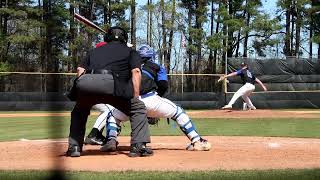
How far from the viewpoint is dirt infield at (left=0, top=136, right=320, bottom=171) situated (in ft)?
19.6

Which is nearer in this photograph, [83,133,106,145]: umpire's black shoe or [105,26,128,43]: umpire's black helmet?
[105,26,128,43]: umpire's black helmet

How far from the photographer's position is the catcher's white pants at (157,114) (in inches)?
288

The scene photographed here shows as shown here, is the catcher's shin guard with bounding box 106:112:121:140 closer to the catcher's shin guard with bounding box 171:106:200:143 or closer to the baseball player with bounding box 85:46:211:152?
the baseball player with bounding box 85:46:211:152

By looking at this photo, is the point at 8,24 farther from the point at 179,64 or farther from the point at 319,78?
the point at 319,78

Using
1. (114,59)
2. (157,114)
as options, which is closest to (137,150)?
(157,114)

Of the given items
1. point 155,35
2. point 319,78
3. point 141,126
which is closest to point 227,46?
point 155,35

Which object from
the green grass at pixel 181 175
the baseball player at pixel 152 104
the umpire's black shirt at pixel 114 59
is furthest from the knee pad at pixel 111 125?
the green grass at pixel 181 175

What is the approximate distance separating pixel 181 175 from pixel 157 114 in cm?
232

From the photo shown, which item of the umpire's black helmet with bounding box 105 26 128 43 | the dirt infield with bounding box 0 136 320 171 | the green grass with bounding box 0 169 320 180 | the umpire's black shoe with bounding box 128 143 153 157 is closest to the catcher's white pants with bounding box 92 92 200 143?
the dirt infield with bounding box 0 136 320 171

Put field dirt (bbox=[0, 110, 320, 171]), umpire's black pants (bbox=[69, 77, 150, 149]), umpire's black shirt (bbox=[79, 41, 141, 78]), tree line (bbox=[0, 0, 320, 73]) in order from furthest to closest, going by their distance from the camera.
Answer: tree line (bbox=[0, 0, 320, 73]) → umpire's black pants (bbox=[69, 77, 150, 149]) → umpire's black shirt (bbox=[79, 41, 141, 78]) → field dirt (bbox=[0, 110, 320, 171])

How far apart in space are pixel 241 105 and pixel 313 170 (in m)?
20.9

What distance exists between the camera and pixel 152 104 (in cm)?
730

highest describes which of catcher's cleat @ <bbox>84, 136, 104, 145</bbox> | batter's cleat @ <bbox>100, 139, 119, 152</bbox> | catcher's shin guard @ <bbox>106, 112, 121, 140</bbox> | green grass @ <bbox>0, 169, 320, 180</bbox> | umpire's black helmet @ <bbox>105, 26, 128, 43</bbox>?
umpire's black helmet @ <bbox>105, 26, 128, 43</bbox>

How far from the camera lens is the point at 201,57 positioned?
44.4 metres
